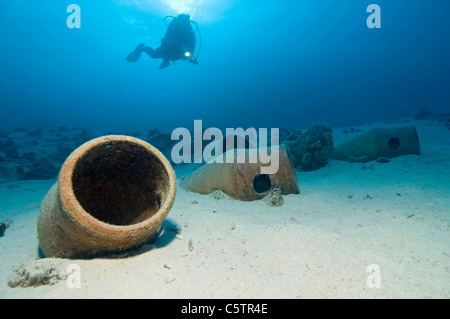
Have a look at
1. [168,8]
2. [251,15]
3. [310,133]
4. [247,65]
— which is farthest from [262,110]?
[310,133]

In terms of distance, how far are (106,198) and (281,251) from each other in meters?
2.71

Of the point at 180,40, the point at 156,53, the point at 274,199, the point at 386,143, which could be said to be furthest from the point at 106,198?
the point at 156,53

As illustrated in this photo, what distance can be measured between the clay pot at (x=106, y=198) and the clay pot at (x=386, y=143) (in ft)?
25.3

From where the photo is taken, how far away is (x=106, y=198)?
128 inches

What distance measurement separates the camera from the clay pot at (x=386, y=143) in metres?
7.32

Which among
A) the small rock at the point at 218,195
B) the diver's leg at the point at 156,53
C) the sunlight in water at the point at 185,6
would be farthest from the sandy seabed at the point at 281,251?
the sunlight in water at the point at 185,6

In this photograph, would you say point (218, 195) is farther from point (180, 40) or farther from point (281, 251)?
point (180, 40)

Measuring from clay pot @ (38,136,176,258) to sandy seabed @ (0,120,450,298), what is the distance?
237 mm

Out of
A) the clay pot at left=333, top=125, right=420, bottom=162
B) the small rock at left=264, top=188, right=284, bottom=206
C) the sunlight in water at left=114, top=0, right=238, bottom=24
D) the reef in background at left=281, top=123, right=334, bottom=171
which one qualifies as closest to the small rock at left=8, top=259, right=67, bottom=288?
the small rock at left=264, top=188, right=284, bottom=206

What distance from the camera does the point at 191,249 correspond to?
259cm

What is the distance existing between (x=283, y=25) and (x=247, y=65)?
2643cm

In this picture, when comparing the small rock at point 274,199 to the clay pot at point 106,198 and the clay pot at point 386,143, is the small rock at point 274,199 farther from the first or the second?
the clay pot at point 386,143
